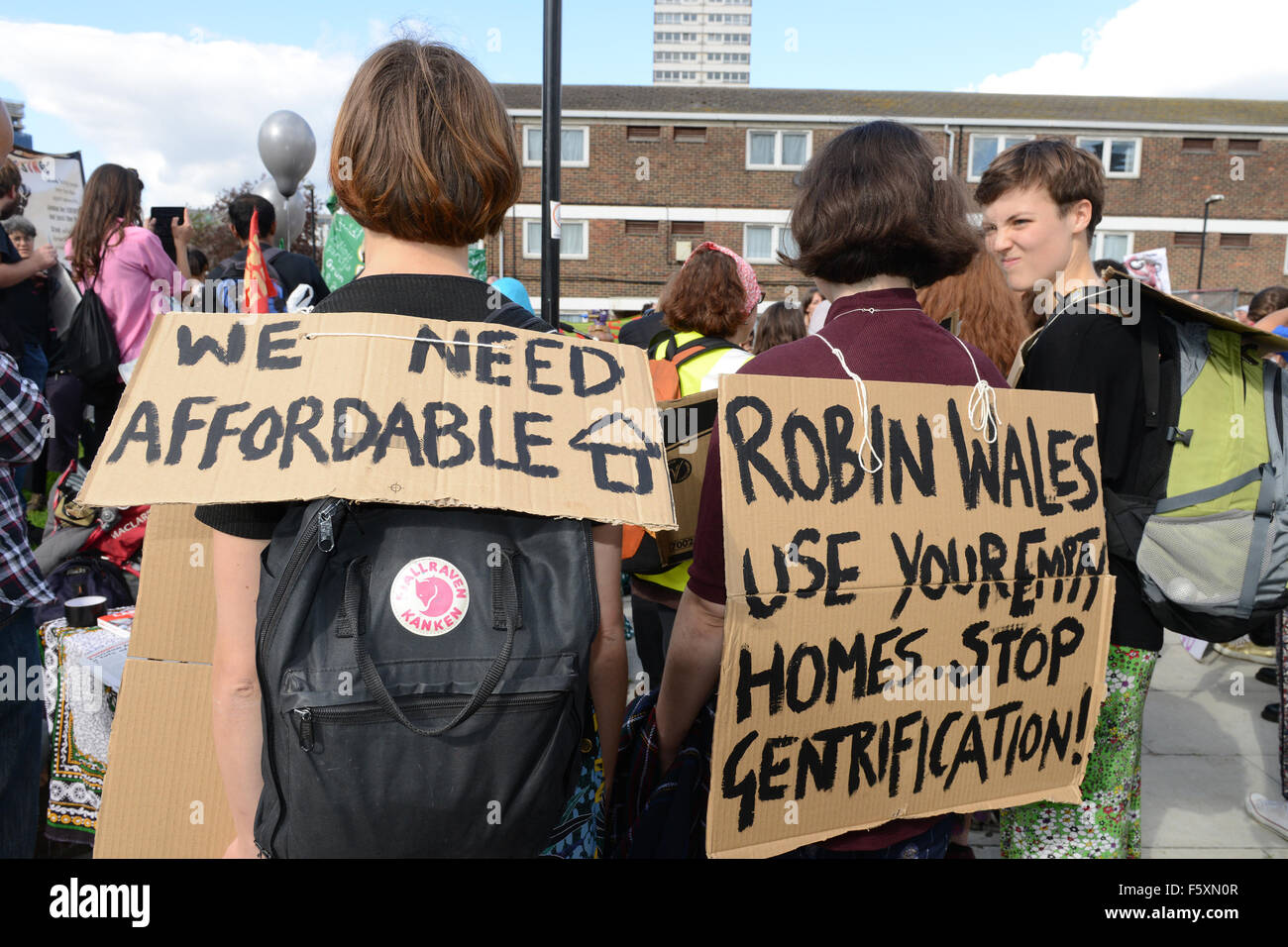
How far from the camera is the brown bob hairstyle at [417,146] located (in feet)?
4.49

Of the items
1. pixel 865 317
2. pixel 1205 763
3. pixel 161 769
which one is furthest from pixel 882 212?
pixel 1205 763

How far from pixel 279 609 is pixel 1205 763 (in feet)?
15.1

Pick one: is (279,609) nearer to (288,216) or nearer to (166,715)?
(166,715)

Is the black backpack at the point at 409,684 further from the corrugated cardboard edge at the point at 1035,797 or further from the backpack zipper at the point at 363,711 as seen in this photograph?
the corrugated cardboard edge at the point at 1035,797

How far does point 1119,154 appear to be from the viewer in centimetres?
3234

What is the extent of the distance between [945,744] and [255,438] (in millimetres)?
1414

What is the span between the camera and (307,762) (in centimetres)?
119

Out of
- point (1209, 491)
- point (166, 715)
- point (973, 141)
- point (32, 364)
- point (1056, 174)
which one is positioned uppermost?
point (973, 141)

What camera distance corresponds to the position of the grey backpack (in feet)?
3.88

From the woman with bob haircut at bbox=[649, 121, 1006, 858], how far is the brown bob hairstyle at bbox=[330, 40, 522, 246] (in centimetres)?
63

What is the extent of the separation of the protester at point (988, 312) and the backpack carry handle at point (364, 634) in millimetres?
1855
